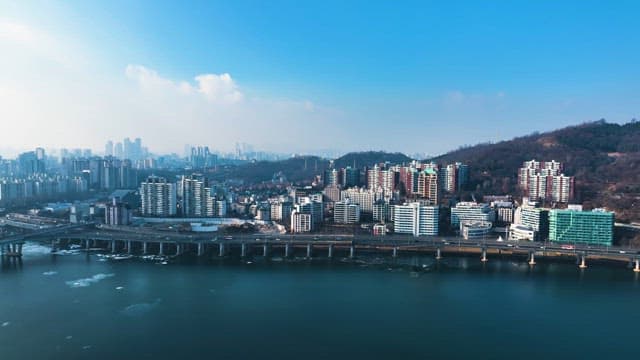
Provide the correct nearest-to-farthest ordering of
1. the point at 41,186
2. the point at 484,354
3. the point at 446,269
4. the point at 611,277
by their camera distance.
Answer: the point at 484,354
the point at 611,277
the point at 446,269
the point at 41,186

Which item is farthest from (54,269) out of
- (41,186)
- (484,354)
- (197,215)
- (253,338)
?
(41,186)

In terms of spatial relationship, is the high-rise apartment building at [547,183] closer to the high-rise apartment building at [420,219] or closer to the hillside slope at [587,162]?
the hillside slope at [587,162]

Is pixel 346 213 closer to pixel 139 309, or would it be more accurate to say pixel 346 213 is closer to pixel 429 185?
pixel 429 185

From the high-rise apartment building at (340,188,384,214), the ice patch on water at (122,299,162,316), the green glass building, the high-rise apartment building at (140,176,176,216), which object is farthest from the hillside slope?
the ice patch on water at (122,299,162,316)

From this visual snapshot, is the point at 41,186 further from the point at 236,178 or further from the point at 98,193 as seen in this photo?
the point at 236,178

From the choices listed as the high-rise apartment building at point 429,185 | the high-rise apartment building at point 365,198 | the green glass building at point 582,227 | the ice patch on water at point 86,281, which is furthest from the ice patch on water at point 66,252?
the green glass building at point 582,227

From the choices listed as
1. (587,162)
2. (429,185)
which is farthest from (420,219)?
(587,162)
